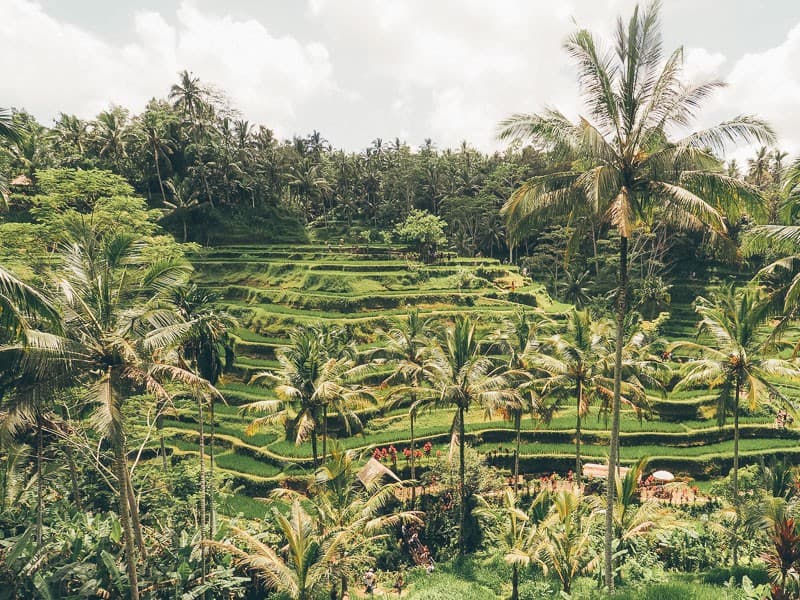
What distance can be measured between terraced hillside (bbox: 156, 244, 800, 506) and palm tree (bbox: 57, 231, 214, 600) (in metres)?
9.62

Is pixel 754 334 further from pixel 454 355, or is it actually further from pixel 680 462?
pixel 680 462

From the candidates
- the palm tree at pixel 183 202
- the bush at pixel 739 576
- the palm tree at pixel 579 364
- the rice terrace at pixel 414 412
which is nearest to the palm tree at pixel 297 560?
the rice terrace at pixel 414 412

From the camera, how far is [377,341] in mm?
36719

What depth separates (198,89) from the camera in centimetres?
6269

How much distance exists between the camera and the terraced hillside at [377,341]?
26344mm

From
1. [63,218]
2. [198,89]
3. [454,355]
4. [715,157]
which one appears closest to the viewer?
[715,157]

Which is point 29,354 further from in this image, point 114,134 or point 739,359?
point 114,134

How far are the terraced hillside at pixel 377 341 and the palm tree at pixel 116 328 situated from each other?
962 centimetres

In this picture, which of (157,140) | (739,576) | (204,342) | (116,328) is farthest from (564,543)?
(157,140)

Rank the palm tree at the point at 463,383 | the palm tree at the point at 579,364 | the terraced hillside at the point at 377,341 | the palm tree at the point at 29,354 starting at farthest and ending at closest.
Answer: the terraced hillside at the point at 377,341 < the palm tree at the point at 579,364 < the palm tree at the point at 463,383 < the palm tree at the point at 29,354

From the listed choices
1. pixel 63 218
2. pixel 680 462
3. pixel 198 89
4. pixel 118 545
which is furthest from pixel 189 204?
pixel 680 462

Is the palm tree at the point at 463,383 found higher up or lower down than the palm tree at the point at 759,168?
lower down

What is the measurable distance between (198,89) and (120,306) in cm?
6291

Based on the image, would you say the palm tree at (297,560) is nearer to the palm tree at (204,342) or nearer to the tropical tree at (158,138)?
the palm tree at (204,342)
